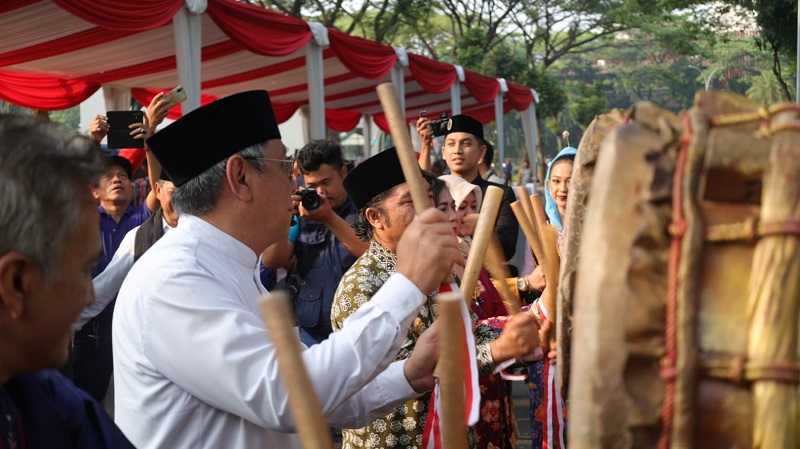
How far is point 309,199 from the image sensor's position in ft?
13.9

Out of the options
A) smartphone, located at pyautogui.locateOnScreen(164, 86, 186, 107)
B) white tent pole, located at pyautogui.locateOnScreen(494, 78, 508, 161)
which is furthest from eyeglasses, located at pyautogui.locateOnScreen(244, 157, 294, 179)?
white tent pole, located at pyautogui.locateOnScreen(494, 78, 508, 161)

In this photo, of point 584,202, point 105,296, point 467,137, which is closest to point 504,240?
point 467,137

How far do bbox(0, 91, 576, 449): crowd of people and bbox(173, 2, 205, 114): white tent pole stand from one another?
4.54 meters

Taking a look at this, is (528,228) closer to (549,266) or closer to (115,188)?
(549,266)

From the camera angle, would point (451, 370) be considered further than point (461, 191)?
No

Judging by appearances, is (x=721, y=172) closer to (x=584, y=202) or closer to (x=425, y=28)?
(x=584, y=202)

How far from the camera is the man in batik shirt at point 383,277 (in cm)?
289

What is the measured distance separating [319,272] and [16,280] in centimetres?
325

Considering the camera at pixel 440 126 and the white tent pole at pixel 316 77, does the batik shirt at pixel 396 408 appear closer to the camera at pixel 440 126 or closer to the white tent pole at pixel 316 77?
the camera at pixel 440 126

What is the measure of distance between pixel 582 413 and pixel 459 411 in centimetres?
42

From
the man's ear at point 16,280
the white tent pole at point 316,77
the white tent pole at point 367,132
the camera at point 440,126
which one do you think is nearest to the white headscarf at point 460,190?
the camera at point 440,126

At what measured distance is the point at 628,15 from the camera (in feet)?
111

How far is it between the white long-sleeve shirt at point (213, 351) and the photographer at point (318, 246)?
2016 mm

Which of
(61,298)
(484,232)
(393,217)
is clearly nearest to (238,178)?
(484,232)
